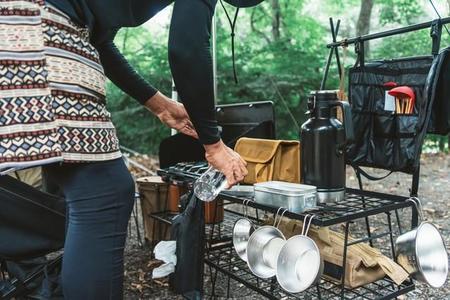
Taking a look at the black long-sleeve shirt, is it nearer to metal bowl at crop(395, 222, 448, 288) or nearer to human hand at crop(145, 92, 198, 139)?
human hand at crop(145, 92, 198, 139)

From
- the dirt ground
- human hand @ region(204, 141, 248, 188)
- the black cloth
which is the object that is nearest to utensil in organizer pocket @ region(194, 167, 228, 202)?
the black cloth

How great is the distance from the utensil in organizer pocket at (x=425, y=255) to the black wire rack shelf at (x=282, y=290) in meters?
0.12

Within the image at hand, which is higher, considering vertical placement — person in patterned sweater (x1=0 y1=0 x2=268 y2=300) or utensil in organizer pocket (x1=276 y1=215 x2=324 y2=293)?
person in patterned sweater (x1=0 y1=0 x2=268 y2=300)

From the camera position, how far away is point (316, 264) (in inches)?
48.1

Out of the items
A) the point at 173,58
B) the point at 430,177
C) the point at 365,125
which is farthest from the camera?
the point at 430,177

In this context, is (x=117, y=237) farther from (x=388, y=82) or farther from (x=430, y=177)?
(x=430, y=177)

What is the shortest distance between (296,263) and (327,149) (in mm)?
423

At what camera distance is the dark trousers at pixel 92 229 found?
2.96ft

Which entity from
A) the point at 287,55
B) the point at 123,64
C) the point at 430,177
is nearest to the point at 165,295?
A: the point at 123,64

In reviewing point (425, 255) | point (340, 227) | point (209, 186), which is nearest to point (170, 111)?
point (209, 186)

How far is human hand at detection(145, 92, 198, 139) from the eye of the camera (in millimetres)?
1396

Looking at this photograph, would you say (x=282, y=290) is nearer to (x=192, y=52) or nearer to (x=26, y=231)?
(x=26, y=231)

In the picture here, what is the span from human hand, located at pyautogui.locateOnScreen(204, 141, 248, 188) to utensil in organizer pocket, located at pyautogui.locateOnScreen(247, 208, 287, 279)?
1.21 feet

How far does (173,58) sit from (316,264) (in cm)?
67
